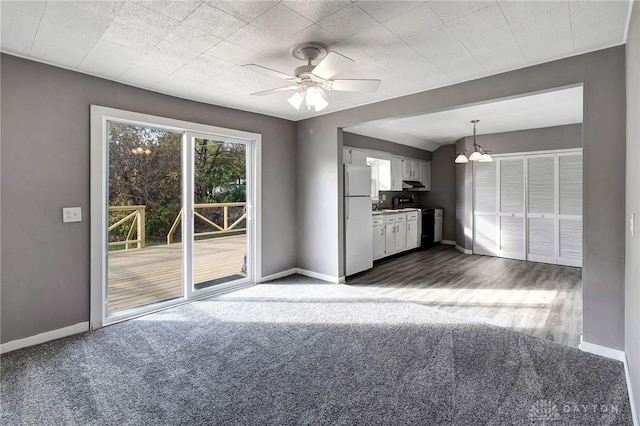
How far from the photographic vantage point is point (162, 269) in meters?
3.92

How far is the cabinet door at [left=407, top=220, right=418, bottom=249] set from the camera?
22.3 feet

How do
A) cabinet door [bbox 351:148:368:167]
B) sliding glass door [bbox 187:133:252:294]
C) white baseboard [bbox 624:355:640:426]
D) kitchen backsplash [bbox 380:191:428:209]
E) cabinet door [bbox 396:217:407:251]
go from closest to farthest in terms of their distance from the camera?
white baseboard [bbox 624:355:640:426] → sliding glass door [bbox 187:133:252:294] → cabinet door [bbox 351:148:368:167] → cabinet door [bbox 396:217:407:251] → kitchen backsplash [bbox 380:191:428:209]

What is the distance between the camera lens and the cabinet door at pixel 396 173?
22.4 feet

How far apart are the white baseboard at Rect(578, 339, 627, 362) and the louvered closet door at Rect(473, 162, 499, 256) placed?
156 inches

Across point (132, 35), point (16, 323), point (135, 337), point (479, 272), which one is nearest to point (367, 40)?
point (132, 35)

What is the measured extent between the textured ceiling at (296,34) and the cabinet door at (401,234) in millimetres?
3645

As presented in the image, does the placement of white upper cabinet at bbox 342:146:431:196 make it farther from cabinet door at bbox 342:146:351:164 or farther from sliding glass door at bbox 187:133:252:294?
sliding glass door at bbox 187:133:252:294

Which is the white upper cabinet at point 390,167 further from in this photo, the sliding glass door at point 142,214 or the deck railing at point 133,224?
the deck railing at point 133,224

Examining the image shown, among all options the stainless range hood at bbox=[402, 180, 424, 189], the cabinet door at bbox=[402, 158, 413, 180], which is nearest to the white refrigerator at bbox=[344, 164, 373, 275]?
the cabinet door at bbox=[402, 158, 413, 180]

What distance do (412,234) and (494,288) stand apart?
271 centimetres

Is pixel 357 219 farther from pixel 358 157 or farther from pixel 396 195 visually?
pixel 396 195

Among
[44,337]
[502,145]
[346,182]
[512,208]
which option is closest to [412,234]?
[512,208]

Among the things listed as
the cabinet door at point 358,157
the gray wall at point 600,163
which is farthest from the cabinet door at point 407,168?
the gray wall at point 600,163

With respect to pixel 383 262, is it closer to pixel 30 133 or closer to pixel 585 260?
pixel 585 260
